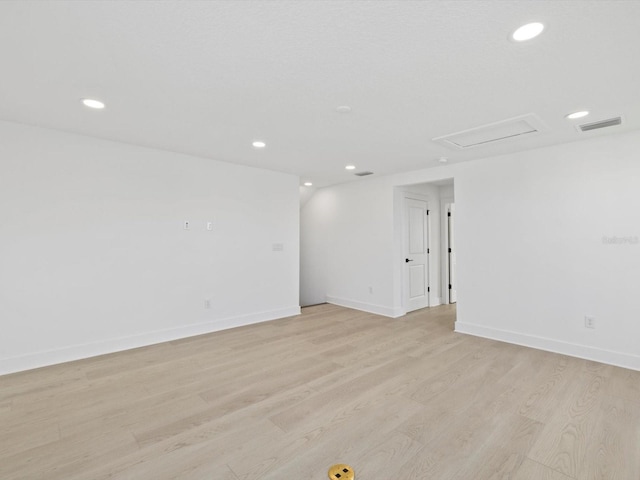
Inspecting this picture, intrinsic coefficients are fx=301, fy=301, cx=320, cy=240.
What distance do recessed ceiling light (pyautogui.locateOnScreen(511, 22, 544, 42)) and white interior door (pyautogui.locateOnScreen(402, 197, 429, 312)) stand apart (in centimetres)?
382

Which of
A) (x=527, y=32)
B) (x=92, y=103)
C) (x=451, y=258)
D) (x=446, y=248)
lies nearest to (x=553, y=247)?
(x=446, y=248)

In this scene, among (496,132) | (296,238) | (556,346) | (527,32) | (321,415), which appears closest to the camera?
(527,32)

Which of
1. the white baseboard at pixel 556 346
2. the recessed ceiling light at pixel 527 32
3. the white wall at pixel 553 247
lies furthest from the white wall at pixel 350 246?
the recessed ceiling light at pixel 527 32

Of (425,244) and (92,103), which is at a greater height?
(92,103)

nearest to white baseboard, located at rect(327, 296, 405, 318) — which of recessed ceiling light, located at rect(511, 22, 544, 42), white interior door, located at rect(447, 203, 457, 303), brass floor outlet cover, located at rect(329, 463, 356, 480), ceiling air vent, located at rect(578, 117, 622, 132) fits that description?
white interior door, located at rect(447, 203, 457, 303)

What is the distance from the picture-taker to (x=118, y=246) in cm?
360

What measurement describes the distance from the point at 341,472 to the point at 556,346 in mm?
3264

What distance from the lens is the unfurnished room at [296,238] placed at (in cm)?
172

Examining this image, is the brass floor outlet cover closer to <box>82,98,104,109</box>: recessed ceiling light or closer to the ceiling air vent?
<box>82,98,104,109</box>: recessed ceiling light

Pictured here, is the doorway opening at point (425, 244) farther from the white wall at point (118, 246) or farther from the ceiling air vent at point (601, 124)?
the white wall at point (118, 246)

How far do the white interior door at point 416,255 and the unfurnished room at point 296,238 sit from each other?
0.10 metres

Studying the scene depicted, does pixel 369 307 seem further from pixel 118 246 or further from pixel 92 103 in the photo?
pixel 92 103

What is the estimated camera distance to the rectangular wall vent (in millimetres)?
2879

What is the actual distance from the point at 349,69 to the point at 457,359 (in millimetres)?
3099
